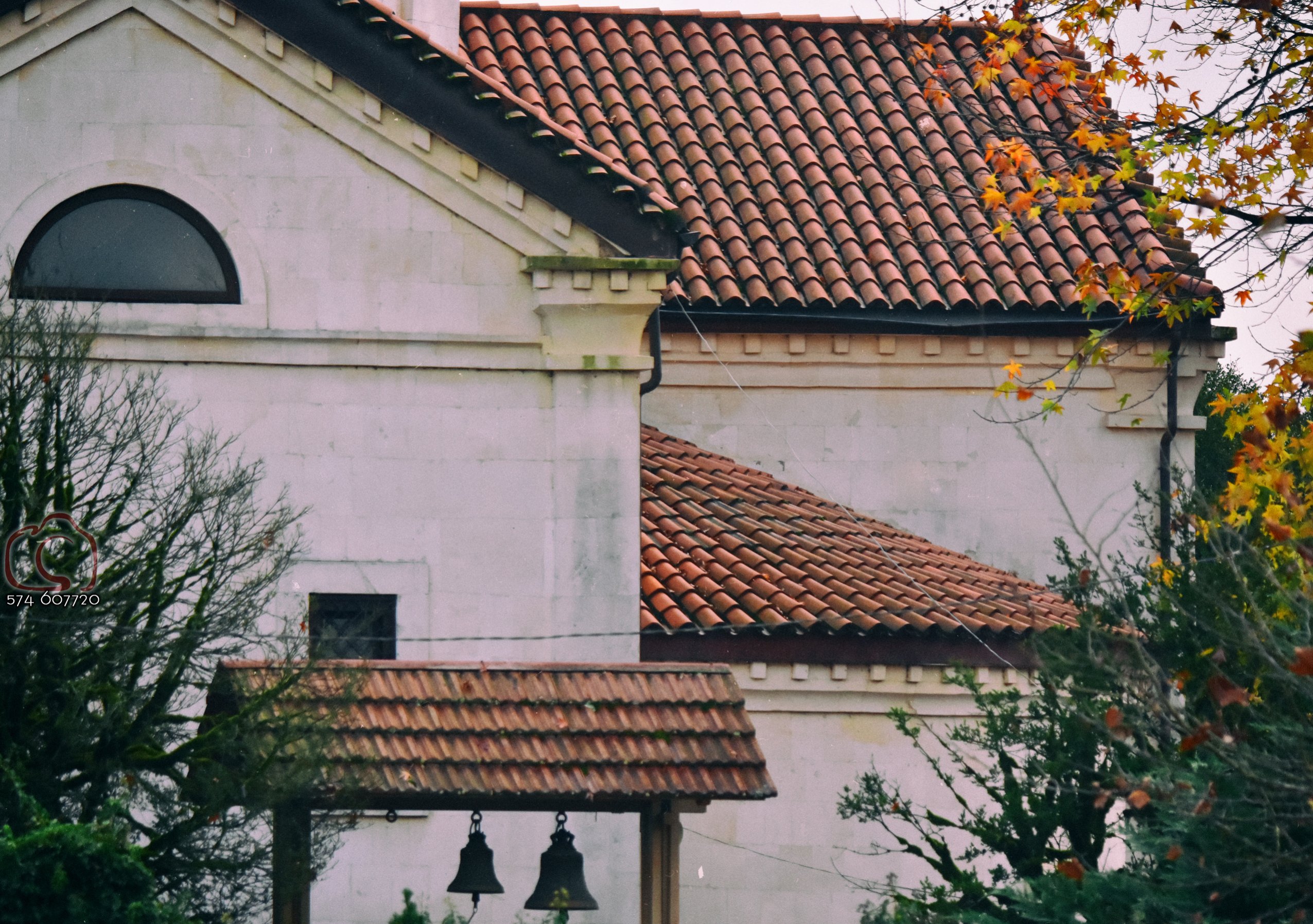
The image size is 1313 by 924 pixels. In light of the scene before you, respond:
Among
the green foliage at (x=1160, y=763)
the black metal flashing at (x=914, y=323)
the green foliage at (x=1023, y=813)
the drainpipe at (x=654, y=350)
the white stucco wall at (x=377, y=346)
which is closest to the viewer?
the green foliage at (x=1160, y=763)

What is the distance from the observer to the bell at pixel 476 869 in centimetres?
994

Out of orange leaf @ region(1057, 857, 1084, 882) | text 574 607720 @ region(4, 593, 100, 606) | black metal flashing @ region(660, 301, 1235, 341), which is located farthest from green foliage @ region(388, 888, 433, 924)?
black metal flashing @ region(660, 301, 1235, 341)

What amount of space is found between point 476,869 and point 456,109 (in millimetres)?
5600

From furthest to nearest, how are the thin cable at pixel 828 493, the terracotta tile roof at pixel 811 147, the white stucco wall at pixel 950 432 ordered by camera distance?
the white stucco wall at pixel 950 432 < the terracotta tile roof at pixel 811 147 < the thin cable at pixel 828 493

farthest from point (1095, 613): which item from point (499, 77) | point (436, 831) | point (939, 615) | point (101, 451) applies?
point (499, 77)

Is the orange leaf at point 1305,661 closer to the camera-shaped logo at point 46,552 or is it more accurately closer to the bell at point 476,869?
the bell at point 476,869

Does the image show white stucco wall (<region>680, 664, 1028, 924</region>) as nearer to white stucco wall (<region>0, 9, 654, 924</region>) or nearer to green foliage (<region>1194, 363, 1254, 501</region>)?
white stucco wall (<region>0, 9, 654, 924</region>)

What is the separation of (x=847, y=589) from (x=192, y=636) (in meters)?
6.33

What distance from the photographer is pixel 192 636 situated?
921 centimetres

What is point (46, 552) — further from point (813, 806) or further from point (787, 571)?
point (813, 806)

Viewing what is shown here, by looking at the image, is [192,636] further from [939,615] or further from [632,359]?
[939,615]

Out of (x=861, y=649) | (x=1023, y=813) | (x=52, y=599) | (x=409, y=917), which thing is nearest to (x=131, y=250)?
(x=52, y=599)

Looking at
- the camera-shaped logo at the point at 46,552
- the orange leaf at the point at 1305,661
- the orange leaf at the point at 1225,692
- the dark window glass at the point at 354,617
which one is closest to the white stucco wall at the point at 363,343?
the dark window glass at the point at 354,617

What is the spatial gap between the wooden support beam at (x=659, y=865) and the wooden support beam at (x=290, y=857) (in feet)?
6.46
